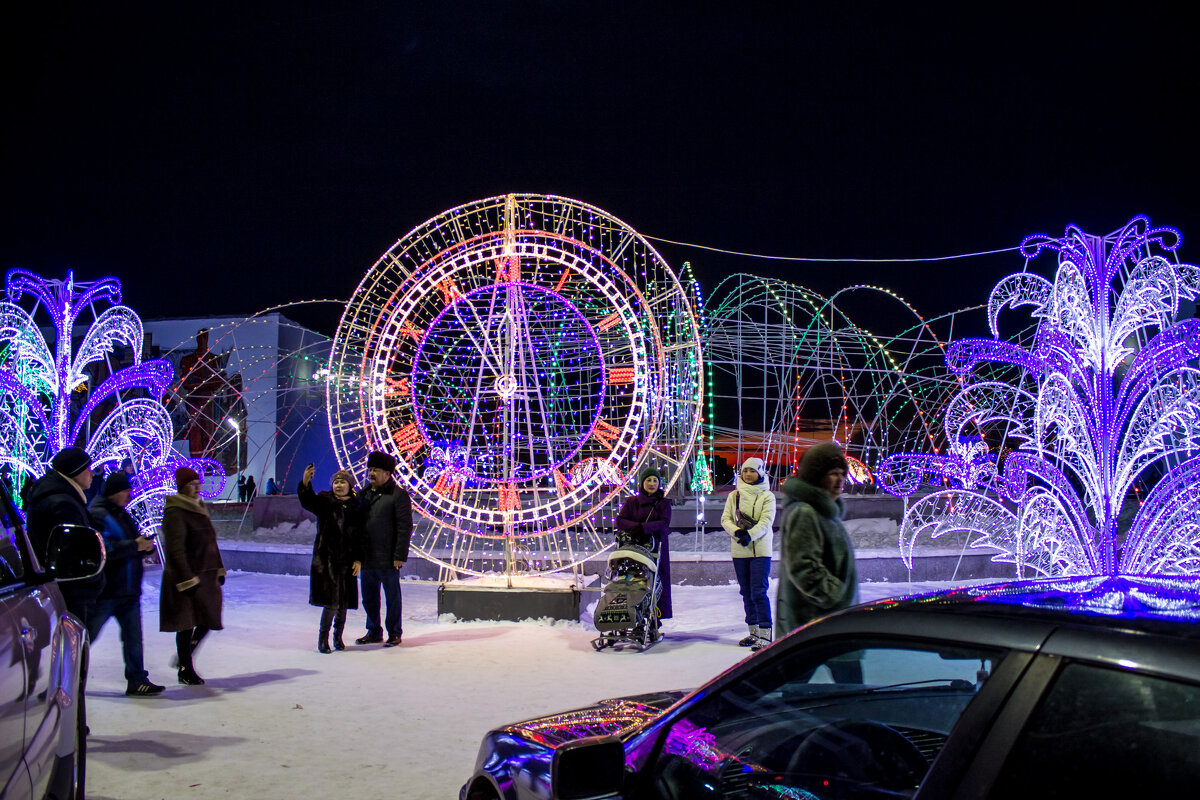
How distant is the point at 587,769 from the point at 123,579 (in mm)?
4866

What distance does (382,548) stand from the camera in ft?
25.2

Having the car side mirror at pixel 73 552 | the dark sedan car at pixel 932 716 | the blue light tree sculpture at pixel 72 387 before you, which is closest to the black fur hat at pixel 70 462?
the car side mirror at pixel 73 552

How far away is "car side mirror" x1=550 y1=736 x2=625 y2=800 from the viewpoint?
6.26 feet

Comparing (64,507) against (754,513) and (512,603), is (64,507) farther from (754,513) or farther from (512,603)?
(754,513)

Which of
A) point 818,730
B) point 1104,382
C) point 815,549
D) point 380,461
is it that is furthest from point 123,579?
point 1104,382

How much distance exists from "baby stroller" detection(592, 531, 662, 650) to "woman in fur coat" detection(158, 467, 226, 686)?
2.86 meters

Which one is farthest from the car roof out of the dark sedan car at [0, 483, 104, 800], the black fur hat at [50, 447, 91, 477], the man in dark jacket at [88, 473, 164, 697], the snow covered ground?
the man in dark jacket at [88, 473, 164, 697]

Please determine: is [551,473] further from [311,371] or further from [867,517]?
[311,371]

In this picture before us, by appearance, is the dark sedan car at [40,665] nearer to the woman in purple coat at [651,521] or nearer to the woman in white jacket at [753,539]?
the woman in purple coat at [651,521]

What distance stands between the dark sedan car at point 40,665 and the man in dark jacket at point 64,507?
6.46 feet

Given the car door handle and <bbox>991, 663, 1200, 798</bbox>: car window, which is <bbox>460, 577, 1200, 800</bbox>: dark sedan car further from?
the car door handle

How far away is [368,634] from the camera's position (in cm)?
763

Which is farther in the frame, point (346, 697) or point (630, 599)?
point (630, 599)

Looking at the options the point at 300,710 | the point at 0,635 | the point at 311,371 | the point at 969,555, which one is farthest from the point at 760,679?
the point at 311,371
